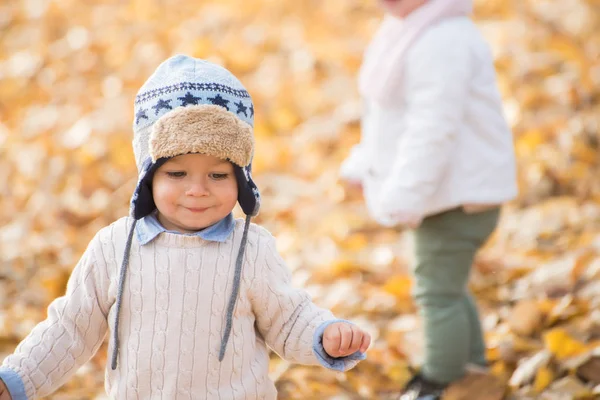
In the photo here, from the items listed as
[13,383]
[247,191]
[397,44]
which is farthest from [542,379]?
[13,383]

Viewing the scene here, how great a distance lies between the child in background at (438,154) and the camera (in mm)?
3025

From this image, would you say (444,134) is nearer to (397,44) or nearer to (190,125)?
(397,44)

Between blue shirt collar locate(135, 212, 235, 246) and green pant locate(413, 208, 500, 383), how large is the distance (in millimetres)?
1223

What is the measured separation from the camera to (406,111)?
3.22m

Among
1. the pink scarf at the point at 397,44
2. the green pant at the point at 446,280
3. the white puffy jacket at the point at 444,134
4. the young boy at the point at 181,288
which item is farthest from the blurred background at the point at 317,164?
the young boy at the point at 181,288

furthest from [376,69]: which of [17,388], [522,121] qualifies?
[522,121]

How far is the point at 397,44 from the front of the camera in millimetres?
3176

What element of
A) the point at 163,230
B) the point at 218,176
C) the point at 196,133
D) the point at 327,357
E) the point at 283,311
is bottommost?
the point at 327,357

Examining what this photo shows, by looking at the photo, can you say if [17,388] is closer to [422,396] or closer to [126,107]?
[422,396]

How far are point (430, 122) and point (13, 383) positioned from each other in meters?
1.65

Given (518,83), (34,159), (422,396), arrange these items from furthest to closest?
1. (518,83)
2. (34,159)
3. (422,396)

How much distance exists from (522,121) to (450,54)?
9.11 ft

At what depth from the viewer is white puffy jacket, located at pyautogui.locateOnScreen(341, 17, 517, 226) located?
302 centimetres

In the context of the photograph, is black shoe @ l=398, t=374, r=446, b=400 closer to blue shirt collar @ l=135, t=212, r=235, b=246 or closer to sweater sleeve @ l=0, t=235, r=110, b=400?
blue shirt collar @ l=135, t=212, r=235, b=246
